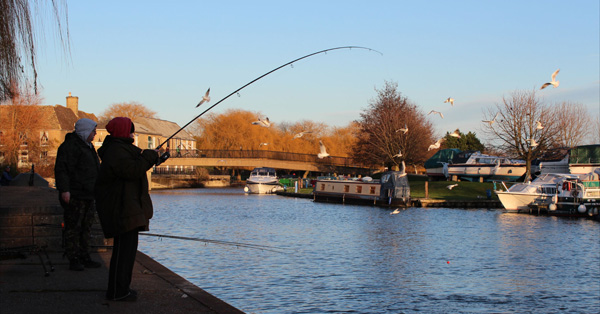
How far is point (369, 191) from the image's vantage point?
5303cm

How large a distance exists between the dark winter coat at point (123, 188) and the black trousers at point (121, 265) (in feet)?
0.46

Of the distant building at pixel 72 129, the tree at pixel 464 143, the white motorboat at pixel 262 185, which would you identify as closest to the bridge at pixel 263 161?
the distant building at pixel 72 129

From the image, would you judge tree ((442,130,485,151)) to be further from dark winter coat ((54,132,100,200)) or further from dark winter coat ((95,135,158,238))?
dark winter coat ((95,135,158,238))

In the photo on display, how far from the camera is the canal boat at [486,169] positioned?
66062 mm

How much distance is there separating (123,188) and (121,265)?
90 cm

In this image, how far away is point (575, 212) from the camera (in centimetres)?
4025

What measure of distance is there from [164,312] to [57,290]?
1.73 m

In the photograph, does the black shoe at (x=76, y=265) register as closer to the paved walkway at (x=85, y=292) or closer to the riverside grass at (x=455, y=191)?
the paved walkway at (x=85, y=292)

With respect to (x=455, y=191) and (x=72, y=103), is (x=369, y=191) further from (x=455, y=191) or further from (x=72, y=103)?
(x=72, y=103)

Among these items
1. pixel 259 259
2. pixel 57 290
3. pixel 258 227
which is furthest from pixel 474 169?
pixel 57 290

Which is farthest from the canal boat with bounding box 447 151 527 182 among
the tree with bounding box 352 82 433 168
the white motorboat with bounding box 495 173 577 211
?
the white motorboat with bounding box 495 173 577 211

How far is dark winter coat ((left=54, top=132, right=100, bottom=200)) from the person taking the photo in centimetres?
961

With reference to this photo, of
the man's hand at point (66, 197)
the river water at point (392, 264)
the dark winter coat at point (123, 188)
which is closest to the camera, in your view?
the dark winter coat at point (123, 188)

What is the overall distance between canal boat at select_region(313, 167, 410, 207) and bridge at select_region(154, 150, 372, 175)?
82.6 ft
